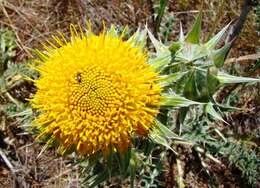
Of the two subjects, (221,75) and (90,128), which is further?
(221,75)

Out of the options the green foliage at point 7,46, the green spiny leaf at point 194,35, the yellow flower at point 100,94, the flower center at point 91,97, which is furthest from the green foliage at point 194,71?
the green foliage at point 7,46

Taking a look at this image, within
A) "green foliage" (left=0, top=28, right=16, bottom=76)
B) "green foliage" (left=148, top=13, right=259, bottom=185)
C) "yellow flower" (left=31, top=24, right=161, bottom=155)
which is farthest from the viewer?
"green foliage" (left=0, top=28, right=16, bottom=76)

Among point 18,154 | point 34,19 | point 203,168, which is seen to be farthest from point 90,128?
point 34,19

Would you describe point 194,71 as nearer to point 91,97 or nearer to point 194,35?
point 194,35

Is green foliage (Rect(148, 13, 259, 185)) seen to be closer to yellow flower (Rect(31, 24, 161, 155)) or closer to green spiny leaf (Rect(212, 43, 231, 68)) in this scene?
green spiny leaf (Rect(212, 43, 231, 68))

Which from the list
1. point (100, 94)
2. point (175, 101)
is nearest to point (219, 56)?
point (175, 101)

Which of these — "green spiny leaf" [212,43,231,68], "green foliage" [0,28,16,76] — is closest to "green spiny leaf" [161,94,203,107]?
"green spiny leaf" [212,43,231,68]

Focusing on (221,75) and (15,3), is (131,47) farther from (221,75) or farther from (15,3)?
(15,3)

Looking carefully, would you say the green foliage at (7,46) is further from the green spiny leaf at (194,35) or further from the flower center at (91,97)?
the green spiny leaf at (194,35)

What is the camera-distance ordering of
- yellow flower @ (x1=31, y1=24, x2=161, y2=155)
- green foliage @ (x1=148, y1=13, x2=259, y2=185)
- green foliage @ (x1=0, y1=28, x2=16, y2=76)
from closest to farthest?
yellow flower @ (x1=31, y1=24, x2=161, y2=155) < green foliage @ (x1=148, y1=13, x2=259, y2=185) < green foliage @ (x1=0, y1=28, x2=16, y2=76)
